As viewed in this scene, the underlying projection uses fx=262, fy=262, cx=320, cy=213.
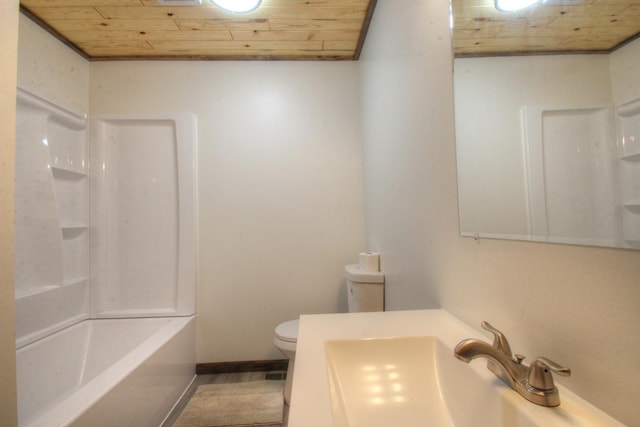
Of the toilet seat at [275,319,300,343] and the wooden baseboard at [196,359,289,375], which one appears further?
the wooden baseboard at [196,359,289,375]

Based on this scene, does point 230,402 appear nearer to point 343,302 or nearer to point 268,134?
point 343,302

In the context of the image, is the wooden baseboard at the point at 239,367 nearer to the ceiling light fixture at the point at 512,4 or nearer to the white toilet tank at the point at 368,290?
the white toilet tank at the point at 368,290

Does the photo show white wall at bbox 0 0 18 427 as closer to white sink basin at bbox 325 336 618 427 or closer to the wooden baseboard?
white sink basin at bbox 325 336 618 427

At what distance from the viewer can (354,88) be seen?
2102 millimetres

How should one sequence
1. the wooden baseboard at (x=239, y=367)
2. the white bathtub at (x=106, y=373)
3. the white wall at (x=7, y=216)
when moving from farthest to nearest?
the wooden baseboard at (x=239, y=367) → the white bathtub at (x=106, y=373) → the white wall at (x=7, y=216)

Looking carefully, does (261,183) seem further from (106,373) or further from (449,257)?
(449,257)

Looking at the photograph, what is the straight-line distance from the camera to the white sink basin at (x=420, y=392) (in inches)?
16.3

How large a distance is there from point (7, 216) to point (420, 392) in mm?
1284

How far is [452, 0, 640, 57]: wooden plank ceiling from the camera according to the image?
1.22 feet

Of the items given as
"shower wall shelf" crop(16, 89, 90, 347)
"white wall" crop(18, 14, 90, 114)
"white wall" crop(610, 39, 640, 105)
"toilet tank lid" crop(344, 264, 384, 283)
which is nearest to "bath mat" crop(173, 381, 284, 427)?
"toilet tank lid" crop(344, 264, 384, 283)

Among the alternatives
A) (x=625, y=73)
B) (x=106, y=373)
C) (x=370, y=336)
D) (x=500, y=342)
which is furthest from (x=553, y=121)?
(x=106, y=373)

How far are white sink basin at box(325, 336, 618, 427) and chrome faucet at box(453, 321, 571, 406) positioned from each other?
0.01m

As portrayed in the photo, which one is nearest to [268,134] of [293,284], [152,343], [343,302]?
[293,284]

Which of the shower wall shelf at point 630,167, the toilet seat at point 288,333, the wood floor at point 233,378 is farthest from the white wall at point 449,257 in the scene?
the wood floor at point 233,378
